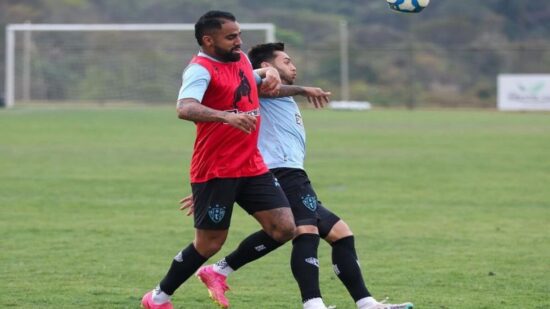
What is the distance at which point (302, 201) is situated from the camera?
7938 mm

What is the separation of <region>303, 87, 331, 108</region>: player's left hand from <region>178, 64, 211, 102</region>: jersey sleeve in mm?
1079

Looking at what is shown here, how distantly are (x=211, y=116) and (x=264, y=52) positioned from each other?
156 centimetres

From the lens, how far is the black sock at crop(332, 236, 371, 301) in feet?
25.5

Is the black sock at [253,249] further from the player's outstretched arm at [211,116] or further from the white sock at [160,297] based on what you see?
the player's outstretched arm at [211,116]

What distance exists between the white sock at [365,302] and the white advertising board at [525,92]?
36.0 meters

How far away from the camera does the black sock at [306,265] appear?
761 cm

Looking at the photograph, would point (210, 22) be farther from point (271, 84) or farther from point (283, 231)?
point (283, 231)

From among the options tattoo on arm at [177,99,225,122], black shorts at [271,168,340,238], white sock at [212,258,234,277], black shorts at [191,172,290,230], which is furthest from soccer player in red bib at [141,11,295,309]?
white sock at [212,258,234,277]

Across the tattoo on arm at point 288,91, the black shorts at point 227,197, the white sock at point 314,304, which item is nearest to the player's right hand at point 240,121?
the black shorts at point 227,197

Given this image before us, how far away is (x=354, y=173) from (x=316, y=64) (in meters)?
36.7

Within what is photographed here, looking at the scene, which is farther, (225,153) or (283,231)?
(283,231)

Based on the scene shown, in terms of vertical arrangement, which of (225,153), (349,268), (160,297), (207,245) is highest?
(225,153)

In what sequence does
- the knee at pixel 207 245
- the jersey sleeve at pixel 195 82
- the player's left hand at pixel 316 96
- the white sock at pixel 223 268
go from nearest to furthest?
the jersey sleeve at pixel 195 82 → the knee at pixel 207 245 → the player's left hand at pixel 316 96 → the white sock at pixel 223 268

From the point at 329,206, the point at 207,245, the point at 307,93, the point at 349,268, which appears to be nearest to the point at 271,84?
the point at 307,93
